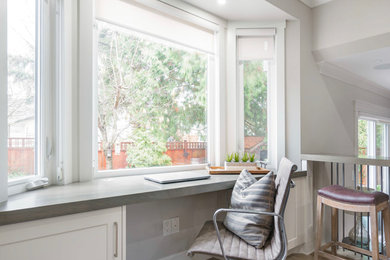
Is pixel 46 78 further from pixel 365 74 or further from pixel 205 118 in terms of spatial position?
pixel 365 74

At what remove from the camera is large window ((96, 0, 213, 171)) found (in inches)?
74.8

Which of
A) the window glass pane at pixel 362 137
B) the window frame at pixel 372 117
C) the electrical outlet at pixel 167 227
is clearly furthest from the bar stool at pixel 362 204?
the window glass pane at pixel 362 137

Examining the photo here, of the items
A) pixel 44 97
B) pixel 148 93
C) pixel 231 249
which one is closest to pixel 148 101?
pixel 148 93

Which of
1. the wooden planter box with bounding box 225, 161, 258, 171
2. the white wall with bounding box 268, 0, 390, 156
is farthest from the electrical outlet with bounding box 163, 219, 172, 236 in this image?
the white wall with bounding box 268, 0, 390, 156

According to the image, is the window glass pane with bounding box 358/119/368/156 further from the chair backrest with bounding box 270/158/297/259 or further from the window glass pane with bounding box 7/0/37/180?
the window glass pane with bounding box 7/0/37/180

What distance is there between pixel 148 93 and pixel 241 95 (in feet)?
3.19

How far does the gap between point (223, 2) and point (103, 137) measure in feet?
5.01

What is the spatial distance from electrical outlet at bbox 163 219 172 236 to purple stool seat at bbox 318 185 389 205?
126 cm

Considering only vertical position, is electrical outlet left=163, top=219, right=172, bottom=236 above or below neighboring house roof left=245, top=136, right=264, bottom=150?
below

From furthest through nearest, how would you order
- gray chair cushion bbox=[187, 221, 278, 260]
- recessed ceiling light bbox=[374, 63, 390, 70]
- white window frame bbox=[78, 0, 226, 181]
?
recessed ceiling light bbox=[374, 63, 390, 70]
white window frame bbox=[78, 0, 226, 181]
gray chair cushion bbox=[187, 221, 278, 260]

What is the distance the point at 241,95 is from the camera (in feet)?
8.40

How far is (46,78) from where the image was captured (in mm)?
1506

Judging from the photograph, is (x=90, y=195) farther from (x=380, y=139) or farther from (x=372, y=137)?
(x=380, y=139)

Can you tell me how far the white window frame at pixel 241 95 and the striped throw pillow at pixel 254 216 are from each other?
0.91 m
